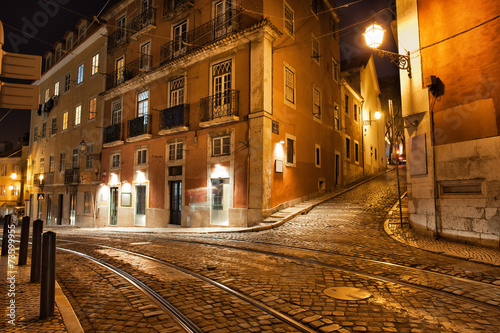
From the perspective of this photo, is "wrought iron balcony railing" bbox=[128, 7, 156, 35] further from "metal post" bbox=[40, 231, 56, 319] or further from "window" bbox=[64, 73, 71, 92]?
"metal post" bbox=[40, 231, 56, 319]

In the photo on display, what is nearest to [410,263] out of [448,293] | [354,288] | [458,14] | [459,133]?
[448,293]

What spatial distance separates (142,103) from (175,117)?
434 cm

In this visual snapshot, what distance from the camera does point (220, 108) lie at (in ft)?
51.6

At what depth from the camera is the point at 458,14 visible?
363 inches

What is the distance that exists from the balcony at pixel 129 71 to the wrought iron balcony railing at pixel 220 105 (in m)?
6.60

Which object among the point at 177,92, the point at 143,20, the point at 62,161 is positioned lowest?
the point at 62,161

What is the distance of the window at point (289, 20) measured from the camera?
16734 mm

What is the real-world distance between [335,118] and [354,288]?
19.4 meters

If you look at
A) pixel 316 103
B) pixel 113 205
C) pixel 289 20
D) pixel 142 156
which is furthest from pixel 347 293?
pixel 113 205

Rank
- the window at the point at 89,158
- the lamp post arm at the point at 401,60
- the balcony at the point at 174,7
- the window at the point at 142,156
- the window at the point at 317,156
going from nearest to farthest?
the lamp post arm at the point at 401,60, the balcony at the point at 174,7, the window at the point at 317,156, the window at the point at 142,156, the window at the point at 89,158

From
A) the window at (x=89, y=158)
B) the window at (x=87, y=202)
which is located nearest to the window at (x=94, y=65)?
the window at (x=89, y=158)

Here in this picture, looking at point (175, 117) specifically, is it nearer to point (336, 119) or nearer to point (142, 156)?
point (142, 156)

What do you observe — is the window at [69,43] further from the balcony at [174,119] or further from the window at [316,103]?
the window at [316,103]

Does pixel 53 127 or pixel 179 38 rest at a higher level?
pixel 179 38
